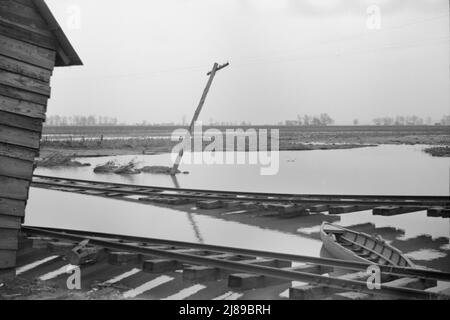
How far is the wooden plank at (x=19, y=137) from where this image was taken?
830cm

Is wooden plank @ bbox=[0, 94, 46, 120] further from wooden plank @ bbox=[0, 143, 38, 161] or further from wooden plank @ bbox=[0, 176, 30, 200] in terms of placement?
wooden plank @ bbox=[0, 176, 30, 200]

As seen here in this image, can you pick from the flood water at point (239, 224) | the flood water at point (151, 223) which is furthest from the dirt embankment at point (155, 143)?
the flood water at point (151, 223)

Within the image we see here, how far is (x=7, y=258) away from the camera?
27.6 ft

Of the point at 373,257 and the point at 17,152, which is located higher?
the point at 17,152

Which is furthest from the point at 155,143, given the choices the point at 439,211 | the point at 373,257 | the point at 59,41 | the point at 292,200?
the point at 373,257

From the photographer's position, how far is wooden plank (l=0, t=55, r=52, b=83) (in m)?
8.21

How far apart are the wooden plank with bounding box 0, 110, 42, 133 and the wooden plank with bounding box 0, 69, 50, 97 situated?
48 centimetres

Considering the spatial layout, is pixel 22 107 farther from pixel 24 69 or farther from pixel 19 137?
pixel 24 69

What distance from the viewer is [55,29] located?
880cm

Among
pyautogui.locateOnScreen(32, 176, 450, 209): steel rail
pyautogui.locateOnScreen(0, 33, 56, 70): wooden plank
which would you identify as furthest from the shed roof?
pyautogui.locateOnScreen(32, 176, 450, 209): steel rail

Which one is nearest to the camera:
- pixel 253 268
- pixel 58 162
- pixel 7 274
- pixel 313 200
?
pixel 253 268

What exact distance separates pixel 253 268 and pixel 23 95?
486 cm
